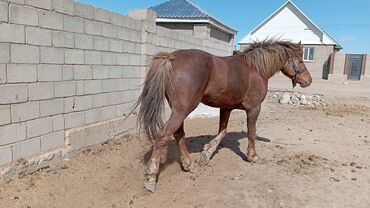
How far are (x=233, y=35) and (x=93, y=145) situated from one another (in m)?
9.58

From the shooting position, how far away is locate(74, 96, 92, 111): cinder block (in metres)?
4.73

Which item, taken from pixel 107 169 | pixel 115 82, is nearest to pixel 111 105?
pixel 115 82

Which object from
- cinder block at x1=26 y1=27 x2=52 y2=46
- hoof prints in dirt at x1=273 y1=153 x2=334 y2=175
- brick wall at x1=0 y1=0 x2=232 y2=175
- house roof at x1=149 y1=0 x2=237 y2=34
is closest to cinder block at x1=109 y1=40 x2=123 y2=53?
brick wall at x1=0 y1=0 x2=232 y2=175

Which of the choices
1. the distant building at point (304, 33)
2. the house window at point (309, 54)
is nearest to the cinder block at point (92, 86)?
the distant building at point (304, 33)

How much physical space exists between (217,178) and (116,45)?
303 cm

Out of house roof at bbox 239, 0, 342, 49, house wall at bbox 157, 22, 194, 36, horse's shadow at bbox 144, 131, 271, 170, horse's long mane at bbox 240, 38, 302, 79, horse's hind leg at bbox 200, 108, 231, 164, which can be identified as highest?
house roof at bbox 239, 0, 342, 49

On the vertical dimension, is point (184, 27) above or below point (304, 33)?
below

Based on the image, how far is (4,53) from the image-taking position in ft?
11.4

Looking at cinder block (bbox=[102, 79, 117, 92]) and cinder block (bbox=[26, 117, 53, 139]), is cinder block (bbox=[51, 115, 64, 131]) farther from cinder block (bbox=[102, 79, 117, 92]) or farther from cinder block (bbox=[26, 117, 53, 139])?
cinder block (bbox=[102, 79, 117, 92])

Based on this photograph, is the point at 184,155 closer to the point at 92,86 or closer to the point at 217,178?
the point at 217,178

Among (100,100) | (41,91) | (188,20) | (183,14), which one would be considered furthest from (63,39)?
(183,14)

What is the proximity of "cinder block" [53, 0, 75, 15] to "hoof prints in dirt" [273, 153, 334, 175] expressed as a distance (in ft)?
12.5

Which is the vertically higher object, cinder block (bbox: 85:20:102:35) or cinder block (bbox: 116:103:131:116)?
cinder block (bbox: 85:20:102:35)

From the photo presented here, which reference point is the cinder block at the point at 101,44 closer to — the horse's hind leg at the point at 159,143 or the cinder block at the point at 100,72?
the cinder block at the point at 100,72
